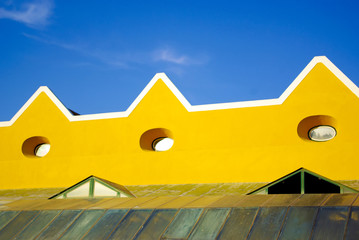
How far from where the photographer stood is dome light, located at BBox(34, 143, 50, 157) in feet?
77.7

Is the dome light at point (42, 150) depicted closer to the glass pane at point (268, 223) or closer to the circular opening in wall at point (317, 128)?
the circular opening in wall at point (317, 128)

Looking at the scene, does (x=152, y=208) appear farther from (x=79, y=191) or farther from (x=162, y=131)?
(x=162, y=131)

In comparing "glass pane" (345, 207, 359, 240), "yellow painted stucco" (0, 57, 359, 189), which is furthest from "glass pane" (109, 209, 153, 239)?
"yellow painted stucco" (0, 57, 359, 189)

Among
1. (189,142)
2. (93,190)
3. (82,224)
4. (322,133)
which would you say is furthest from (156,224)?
(322,133)

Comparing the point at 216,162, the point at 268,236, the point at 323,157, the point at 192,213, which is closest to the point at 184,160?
the point at 216,162

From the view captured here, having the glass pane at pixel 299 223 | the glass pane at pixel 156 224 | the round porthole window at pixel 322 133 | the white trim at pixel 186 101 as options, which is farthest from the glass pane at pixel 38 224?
the round porthole window at pixel 322 133

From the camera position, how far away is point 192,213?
12.8 meters

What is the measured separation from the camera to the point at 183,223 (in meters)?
12.4

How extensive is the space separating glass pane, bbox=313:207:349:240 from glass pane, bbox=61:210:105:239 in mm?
5794

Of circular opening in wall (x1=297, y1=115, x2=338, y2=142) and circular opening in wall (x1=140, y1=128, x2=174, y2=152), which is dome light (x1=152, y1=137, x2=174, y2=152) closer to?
circular opening in wall (x1=140, y1=128, x2=174, y2=152)

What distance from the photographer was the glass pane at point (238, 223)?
11.4 metres

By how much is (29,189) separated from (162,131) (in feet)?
21.2

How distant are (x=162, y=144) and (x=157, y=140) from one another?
0.36 metres

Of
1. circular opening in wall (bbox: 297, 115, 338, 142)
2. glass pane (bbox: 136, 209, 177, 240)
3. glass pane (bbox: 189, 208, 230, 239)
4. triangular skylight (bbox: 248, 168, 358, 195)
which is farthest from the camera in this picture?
circular opening in wall (bbox: 297, 115, 338, 142)
